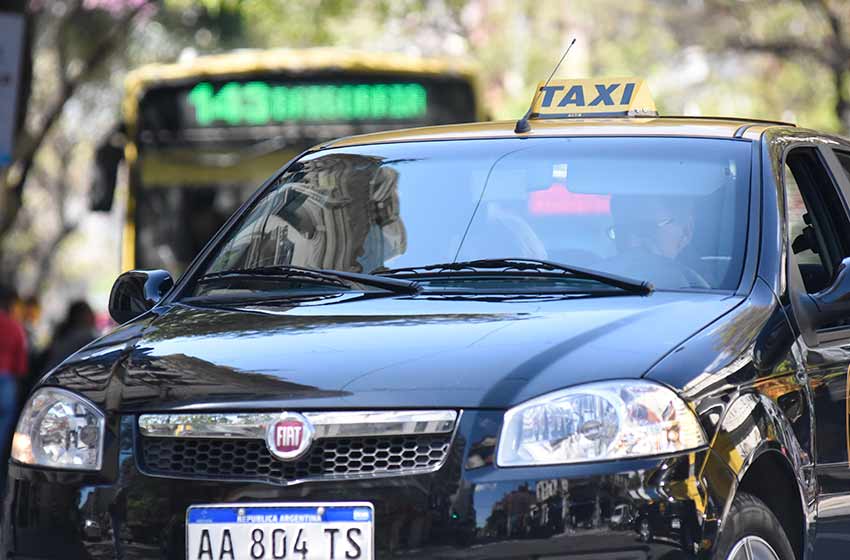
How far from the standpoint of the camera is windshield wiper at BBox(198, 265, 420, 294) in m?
5.05

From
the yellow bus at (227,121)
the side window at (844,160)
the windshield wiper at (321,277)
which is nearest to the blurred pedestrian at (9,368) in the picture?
the yellow bus at (227,121)

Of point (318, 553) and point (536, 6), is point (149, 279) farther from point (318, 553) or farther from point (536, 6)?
point (536, 6)

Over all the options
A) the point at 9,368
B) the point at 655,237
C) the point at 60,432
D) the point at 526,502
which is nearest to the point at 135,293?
the point at 60,432

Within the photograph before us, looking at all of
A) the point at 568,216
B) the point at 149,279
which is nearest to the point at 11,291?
the point at 149,279

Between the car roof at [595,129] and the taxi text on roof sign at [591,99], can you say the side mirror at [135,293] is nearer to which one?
the car roof at [595,129]

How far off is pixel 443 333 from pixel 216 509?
719mm

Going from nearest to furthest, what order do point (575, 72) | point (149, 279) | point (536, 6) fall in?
point (149, 279)
point (575, 72)
point (536, 6)

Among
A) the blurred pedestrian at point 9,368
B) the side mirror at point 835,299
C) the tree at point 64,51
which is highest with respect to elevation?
the tree at point 64,51

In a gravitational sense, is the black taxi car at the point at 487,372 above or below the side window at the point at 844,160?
below

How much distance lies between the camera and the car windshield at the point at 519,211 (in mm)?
5129

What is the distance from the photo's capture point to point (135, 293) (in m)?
5.78

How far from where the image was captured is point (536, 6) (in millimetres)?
39219

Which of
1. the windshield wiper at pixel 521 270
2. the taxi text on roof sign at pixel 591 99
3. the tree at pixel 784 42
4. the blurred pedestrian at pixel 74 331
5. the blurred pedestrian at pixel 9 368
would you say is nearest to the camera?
the windshield wiper at pixel 521 270

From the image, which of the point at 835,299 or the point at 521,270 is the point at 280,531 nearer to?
the point at 521,270
